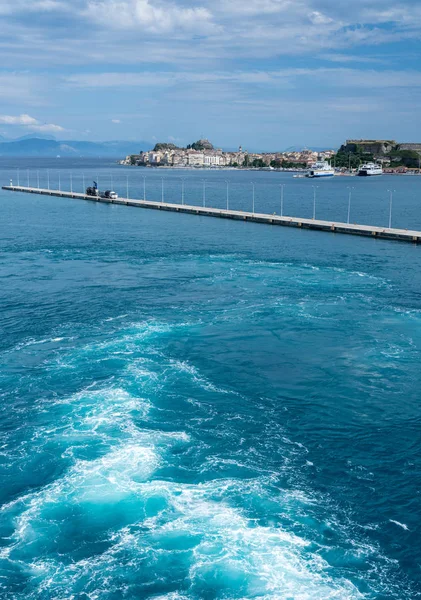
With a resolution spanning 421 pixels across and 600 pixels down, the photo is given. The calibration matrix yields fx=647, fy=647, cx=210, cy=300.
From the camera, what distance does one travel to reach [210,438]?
2444 cm

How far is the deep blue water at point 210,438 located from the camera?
58.6 feet

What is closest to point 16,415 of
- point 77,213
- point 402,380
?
point 402,380

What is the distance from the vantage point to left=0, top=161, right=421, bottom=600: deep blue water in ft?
58.6

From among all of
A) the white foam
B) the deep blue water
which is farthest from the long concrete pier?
the white foam

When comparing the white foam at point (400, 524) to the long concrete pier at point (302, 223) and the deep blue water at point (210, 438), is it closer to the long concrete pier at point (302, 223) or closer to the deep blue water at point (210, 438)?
the deep blue water at point (210, 438)

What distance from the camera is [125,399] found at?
27.8 meters

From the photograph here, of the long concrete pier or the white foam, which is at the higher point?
the long concrete pier

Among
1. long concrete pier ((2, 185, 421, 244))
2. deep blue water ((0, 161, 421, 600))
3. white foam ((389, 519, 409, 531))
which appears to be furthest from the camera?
long concrete pier ((2, 185, 421, 244))

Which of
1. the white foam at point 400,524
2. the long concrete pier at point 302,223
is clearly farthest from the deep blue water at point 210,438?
the long concrete pier at point 302,223

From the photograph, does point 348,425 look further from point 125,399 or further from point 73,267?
point 73,267

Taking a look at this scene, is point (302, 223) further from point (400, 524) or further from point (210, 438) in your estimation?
point (400, 524)

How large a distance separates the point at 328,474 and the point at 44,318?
2229 centimetres

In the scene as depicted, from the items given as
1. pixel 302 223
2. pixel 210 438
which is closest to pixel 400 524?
pixel 210 438

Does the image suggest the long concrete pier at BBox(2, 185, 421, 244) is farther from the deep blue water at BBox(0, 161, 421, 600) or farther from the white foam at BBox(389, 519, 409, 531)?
the white foam at BBox(389, 519, 409, 531)
